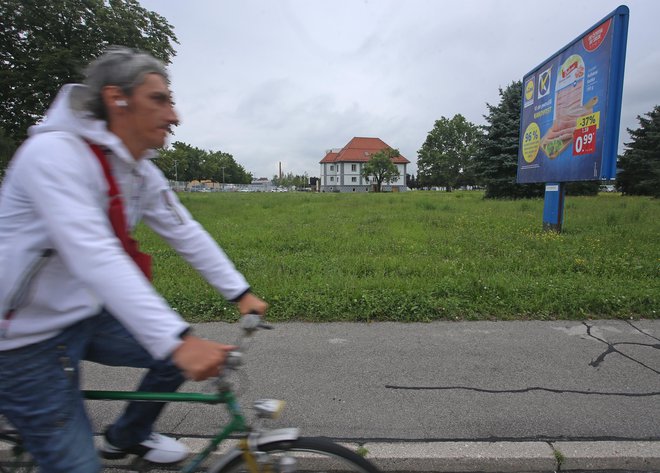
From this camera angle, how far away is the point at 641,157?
36031 mm

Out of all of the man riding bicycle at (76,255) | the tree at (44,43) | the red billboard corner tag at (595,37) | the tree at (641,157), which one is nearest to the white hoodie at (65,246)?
the man riding bicycle at (76,255)

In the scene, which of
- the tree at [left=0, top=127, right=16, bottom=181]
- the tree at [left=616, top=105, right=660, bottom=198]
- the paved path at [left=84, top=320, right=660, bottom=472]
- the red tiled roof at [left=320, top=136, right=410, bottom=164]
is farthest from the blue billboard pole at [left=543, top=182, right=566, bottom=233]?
the red tiled roof at [left=320, top=136, right=410, bottom=164]

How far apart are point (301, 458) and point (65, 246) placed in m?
1.12

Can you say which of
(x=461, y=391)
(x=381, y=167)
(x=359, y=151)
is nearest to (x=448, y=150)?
(x=381, y=167)

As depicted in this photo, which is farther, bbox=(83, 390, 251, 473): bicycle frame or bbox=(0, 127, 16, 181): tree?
bbox=(0, 127, 16, 181): tree

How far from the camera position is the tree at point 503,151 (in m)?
25.5

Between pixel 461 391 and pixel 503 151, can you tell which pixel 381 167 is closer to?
pixel 503 151

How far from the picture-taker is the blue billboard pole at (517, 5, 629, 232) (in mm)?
8320

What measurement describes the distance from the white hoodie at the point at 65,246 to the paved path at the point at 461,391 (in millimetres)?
1285

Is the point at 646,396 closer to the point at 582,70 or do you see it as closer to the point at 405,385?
the point at 405,385

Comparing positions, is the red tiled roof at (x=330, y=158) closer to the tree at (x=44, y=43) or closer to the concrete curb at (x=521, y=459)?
the tree at (x=44, y=43)

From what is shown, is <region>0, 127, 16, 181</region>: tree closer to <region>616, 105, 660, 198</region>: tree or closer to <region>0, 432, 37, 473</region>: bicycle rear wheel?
<region>0, 432, 37, 473</region>: bicycle rear wheel

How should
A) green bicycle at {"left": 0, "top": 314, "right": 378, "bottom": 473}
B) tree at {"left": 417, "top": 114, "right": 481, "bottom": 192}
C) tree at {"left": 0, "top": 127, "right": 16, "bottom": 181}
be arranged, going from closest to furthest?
green bicycle at {"left": 0, "top": 314, "right": 378, "bottom": 473} → tree at {"left": 0, "top": 127, "right": 16, "bottom": 181} → tree at {"left": 417, "top": 114, "right": 481, "bottom": 192}

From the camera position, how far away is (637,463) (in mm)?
2557
